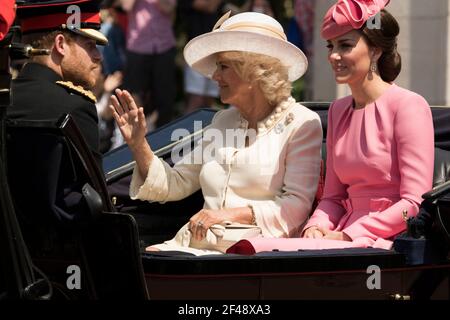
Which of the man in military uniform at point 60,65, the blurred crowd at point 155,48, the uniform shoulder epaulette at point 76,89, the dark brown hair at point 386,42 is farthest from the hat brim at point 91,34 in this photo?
the blurred crowd at point 155,48

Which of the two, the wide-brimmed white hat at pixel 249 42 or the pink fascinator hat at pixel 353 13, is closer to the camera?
the pink fascinator hat at pixel 353 13

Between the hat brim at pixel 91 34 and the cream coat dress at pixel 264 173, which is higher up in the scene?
the hat brim at pixel 91 34

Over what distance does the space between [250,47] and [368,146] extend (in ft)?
1.98

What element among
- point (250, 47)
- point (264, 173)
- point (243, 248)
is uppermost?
point (250, 47)

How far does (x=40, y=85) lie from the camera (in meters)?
5.17

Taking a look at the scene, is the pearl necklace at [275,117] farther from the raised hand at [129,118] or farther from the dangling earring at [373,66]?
the raised hand at [129,118]

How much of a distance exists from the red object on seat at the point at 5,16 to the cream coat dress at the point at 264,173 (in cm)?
139

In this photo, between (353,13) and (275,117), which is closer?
(353,13)

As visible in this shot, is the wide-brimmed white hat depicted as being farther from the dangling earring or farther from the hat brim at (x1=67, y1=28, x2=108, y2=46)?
the hat brim at (x1=67, y1=28, x2=108, y2=46)

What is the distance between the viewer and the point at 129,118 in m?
5.53

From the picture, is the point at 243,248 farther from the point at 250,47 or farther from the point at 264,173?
the point at 250,47

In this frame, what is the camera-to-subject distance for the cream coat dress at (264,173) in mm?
5629

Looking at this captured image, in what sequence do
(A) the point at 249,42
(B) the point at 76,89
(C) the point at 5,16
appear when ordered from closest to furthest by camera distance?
1. (C) the point at 5,16
2. (B) the point at 76,89
3. (A) the point at 249,42

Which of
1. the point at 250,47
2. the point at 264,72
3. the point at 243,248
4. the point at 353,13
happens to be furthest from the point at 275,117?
the point at 243,248
